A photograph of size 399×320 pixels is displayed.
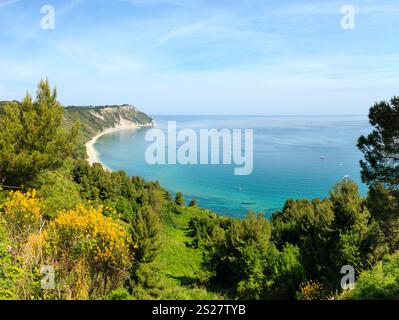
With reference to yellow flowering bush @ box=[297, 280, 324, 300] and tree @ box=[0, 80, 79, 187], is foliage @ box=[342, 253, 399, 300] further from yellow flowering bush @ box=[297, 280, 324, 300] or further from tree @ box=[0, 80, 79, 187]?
tree @ box=[0, 80, 79, 187]

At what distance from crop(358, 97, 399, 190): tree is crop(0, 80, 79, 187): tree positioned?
15.3 metres

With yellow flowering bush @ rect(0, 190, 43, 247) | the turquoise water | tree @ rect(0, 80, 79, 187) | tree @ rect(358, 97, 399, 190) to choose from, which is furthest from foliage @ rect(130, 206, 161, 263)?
the turquoise water

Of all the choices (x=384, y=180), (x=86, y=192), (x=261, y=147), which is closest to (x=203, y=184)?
(x=86, y=192)

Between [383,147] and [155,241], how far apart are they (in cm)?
1226

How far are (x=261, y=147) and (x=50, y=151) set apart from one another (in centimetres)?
11188

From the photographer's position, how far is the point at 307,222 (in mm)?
26922

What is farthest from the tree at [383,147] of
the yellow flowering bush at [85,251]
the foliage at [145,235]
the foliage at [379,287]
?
the foliage at [145,235]

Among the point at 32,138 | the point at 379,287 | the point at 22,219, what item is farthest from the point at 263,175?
the point at 22,219

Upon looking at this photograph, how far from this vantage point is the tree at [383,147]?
11211mm

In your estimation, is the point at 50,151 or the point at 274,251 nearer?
the point at 50,151

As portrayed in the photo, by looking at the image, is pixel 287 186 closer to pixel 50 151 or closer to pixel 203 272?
pixel 203 272

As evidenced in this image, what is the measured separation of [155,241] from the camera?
1777 centimetres

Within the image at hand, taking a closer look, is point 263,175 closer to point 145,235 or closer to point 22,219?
point 145,235

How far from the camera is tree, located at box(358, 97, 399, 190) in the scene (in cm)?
1121
